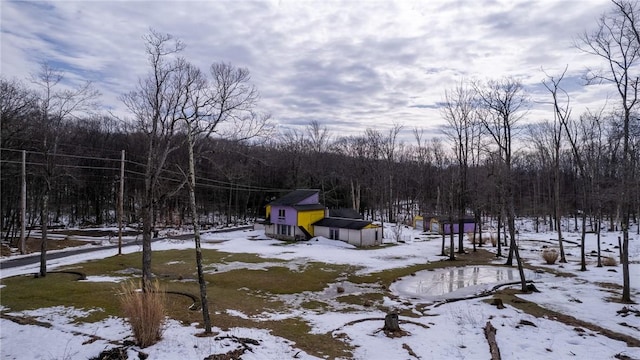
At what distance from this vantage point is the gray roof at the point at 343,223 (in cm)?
4144

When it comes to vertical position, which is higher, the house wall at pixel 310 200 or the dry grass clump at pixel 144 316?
the house wall at pixel 310 200

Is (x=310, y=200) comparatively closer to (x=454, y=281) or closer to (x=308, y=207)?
(x=308, y=207)

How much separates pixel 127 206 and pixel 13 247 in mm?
30017

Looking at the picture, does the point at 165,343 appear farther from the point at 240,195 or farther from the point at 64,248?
the point at 240,195

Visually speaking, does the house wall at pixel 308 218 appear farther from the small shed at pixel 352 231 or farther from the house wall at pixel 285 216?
the small shed at pixel 352 231

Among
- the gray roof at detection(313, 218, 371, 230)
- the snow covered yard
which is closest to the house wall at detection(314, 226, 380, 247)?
the gray roof at detection(313, 218, 371, 230)

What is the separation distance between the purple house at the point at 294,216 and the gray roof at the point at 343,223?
1.42 metres

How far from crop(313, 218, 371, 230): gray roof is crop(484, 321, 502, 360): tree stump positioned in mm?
28743

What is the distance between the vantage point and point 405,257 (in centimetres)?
3312

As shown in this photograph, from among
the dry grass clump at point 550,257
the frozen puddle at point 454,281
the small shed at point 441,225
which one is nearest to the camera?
the frozen puddle at point 454,281

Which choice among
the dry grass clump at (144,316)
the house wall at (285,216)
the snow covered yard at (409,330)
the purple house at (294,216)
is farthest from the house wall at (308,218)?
the dry grass clump at (144,316)

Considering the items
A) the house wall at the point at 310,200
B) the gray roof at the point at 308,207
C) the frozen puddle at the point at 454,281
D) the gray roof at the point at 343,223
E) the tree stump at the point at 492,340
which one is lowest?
the frozen puddle at the point at 454,281

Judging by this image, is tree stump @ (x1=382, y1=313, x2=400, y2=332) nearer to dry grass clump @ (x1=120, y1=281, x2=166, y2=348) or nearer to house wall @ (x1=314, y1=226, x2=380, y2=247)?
dry grass clump @ (x1=120, y1=281, x2=166, y2=348)

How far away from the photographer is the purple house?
1768 inches
